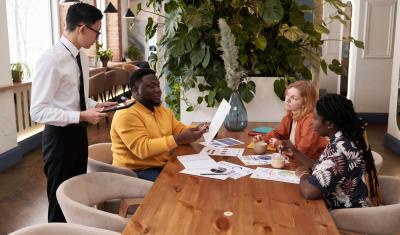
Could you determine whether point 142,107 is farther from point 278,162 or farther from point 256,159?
point 278,162

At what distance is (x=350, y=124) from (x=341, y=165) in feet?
0.73

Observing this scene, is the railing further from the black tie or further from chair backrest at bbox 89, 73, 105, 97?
the black tie

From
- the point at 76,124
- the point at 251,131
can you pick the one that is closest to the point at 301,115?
the point at 251,131

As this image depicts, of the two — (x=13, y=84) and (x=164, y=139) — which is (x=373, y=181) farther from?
(x=13, y=84)

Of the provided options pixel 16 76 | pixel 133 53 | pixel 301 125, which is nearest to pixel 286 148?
pixel 301 125

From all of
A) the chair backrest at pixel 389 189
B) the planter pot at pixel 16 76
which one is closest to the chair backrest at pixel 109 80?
the planter pot at pixel 16 76

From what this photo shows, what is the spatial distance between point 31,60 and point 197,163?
5.46 m

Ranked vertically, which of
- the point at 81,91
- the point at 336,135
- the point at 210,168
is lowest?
the point at 210,168

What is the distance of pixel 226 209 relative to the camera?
164 cm

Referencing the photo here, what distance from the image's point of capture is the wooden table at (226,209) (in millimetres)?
1470

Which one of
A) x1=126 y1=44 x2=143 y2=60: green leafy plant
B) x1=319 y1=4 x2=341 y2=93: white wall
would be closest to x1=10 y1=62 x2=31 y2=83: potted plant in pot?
x1=319 y1=4 x2=341 y2=93: white wall

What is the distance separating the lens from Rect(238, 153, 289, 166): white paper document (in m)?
2.30

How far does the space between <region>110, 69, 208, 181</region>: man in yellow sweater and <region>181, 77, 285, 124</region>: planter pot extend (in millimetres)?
1215

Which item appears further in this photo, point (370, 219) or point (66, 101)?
point (66, 101)
